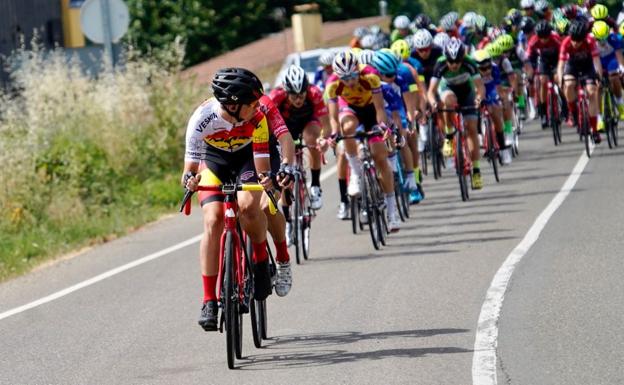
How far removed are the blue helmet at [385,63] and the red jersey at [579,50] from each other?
16.4 ft

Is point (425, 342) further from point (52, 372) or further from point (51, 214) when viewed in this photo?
point (51, 214)

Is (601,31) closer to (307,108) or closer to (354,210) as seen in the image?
(354,210)

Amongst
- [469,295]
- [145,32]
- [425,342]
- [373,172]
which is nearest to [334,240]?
[373,172]

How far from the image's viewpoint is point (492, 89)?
65.2ft

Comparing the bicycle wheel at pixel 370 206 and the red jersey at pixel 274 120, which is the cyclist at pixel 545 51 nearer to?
the bicycle wheel at pixel 370 206

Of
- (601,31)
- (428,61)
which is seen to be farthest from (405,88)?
(601,31)

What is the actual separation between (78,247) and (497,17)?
191 ft

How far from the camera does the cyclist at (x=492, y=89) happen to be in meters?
19.7

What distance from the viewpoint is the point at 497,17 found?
72812 millimetres

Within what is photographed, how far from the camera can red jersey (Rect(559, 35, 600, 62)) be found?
20797mm

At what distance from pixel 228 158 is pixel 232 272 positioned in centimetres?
97

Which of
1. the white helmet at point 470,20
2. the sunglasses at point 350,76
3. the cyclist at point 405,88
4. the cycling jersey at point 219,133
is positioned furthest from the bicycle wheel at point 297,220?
the white helmet at point 470,20

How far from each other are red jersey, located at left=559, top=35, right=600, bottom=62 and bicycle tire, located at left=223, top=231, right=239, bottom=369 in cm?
1255

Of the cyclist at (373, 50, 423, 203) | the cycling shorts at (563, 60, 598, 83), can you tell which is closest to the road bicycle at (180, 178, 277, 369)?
the cyclist at (373, 50, 423, 203)
